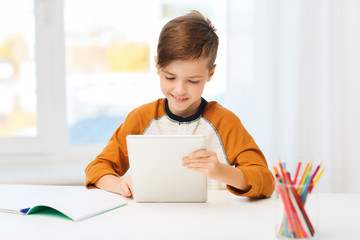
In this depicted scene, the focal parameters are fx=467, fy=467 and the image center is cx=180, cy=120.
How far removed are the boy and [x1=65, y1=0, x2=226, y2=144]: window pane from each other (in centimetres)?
101

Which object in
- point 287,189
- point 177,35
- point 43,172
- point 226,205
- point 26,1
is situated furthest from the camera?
point 26,1

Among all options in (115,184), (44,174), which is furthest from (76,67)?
(115,184)

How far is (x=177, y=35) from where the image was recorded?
55.0 inches

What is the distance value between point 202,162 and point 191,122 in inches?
16.2

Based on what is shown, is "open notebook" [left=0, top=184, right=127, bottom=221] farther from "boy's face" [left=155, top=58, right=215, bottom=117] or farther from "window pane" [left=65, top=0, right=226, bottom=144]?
"window pane" [left=65, top=0, right=226, bottom=144]

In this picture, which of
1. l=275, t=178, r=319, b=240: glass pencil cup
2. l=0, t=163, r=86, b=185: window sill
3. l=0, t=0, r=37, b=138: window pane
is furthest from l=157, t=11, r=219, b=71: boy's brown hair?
l=0, t=0, r=37, b=138: window pane

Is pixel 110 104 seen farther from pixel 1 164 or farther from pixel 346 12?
pixel 346 12

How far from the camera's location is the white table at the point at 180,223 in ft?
3.15

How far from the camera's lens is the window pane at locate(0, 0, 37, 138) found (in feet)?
8.22

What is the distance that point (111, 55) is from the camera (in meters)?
2.58

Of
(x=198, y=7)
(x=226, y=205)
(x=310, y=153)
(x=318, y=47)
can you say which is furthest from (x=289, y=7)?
(x=226, y=205)

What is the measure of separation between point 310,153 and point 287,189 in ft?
4.88

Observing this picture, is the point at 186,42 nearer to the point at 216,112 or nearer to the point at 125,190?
the point at 216,112

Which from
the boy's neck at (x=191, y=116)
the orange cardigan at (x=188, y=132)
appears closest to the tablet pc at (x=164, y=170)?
the orange cardigan at (x=188, y=132)
